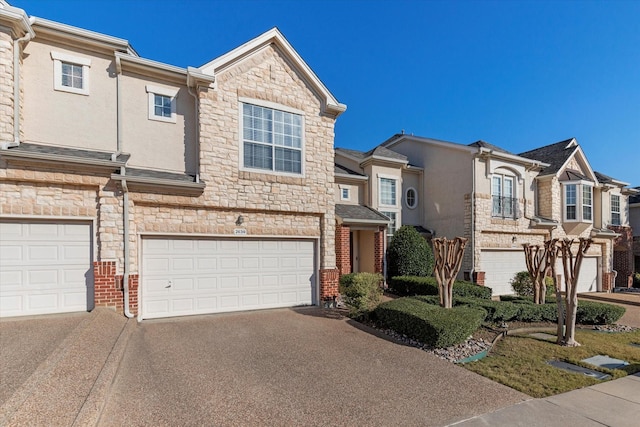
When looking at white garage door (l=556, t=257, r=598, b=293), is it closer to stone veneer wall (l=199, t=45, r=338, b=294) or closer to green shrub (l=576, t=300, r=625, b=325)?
green shrub (l=576, t=300, r=625, b=325)

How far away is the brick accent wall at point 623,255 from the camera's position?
21.7 meters

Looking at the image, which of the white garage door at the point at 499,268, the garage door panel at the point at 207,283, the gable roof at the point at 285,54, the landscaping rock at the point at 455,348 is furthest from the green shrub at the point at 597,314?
the garage door panel at the point at 207,283

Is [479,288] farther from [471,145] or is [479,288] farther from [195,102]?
[195,102]

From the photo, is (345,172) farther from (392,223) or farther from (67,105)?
(67,105)

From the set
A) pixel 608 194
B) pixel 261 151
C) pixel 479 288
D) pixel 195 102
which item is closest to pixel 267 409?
pixel 261 151

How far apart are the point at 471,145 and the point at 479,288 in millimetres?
7662

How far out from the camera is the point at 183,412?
4.25 meters

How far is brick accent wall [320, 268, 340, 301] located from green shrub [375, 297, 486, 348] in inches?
90.9

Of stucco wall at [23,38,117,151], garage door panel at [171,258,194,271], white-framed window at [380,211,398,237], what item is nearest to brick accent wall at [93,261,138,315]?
garage door panel at [171,258,194,271]

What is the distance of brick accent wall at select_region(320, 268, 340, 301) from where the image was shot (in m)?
10.8

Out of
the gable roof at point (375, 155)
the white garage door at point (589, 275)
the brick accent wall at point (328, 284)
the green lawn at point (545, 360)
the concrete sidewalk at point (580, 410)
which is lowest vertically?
the white garage door at point (589, 275)

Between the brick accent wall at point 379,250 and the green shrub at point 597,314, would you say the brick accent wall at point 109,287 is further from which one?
the green shrub at point 597,314

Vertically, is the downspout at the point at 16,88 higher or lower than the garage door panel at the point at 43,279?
higher

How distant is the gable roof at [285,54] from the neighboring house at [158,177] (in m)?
0.04
